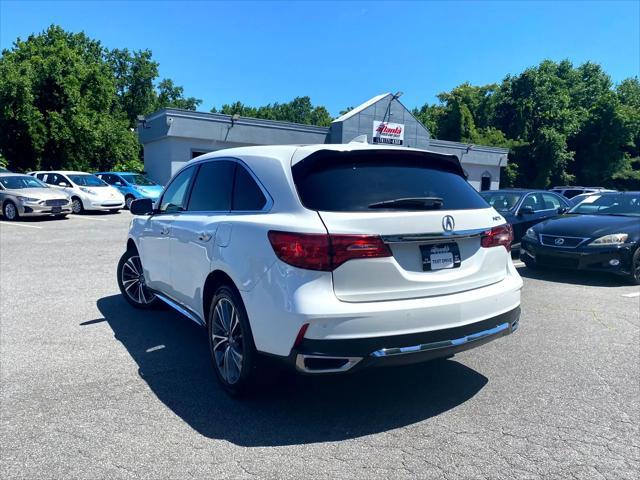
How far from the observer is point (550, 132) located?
44156 millimetres

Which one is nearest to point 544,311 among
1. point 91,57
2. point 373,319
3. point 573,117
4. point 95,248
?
point 373,319

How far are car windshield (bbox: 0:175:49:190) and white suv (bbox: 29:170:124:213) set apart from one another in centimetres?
102

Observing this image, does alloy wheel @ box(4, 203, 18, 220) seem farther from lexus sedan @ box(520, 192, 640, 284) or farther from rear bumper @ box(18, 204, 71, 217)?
lexus sedan @ box(520, 192, 640, 284)

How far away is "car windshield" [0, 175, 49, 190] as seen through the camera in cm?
1697

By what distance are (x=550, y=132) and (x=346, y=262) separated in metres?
46.7

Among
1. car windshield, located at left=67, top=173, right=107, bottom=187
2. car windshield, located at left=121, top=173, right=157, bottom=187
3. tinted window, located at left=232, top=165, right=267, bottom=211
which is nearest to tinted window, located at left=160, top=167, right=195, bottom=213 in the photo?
tinted window, located at left=232, top=165, right=267, bottom=211

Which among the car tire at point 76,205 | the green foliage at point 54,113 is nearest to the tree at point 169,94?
the green foliage at point 54,113

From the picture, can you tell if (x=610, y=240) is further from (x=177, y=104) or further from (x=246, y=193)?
(x=177, y=104)

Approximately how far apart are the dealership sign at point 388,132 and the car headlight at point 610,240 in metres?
22.1

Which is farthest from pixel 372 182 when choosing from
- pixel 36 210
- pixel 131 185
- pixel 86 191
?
pixel 131 185

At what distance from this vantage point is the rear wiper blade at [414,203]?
3.27m

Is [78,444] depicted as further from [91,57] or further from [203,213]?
[91,57]

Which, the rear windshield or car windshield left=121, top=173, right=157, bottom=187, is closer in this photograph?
the rear windshield

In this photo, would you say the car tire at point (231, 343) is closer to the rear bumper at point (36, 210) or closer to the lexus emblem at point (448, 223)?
the lexus emblem at point (448, 223)
